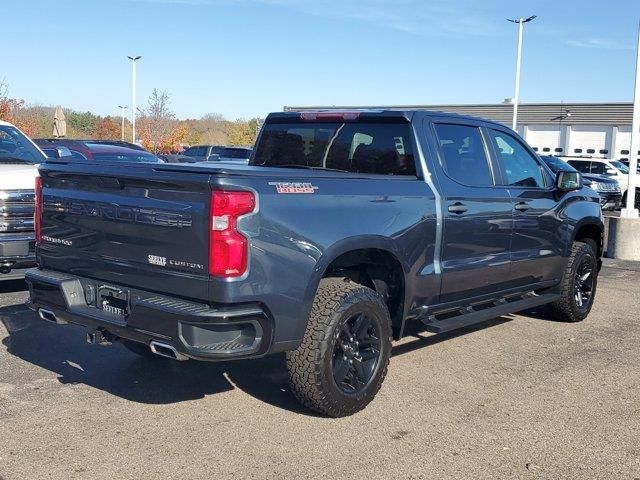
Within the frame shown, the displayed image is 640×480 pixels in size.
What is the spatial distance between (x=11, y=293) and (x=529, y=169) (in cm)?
568

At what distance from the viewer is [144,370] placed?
5648 mm

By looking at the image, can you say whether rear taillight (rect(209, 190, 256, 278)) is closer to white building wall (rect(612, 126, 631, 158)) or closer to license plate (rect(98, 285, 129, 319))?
license plate (rect(98, 285, 129, 319))

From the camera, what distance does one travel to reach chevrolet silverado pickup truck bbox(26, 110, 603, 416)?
4020 mm

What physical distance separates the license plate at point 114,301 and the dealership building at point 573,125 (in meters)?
45.3

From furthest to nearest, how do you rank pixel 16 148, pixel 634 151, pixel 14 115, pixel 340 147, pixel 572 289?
pixel 14 115 → pixel 634 151 → pixel 16 148 → pixel 572 289 → pixel 340 147

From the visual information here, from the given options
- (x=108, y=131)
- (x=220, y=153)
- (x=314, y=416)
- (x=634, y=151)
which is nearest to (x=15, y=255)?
(x=314, y=416)

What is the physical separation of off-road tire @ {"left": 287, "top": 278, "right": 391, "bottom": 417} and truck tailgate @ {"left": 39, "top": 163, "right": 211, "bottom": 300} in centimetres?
79

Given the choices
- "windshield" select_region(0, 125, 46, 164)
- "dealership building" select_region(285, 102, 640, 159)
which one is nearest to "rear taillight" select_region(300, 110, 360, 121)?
"windshield" select_region(0, 125, 46, 164)

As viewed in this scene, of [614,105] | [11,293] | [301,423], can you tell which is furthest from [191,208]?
[614,105]

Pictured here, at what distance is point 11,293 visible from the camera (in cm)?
827

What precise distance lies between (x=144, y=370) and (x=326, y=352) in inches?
73.1

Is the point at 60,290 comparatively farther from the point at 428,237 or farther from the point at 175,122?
the point at 175,122

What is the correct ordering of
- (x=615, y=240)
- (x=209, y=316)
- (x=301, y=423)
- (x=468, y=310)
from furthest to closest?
(x=615, y=240)
(x=468, y=310)
(x=301, y=423)
(x=209, y=316)

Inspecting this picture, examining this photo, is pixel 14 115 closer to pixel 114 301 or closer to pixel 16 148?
pixel 16 148
